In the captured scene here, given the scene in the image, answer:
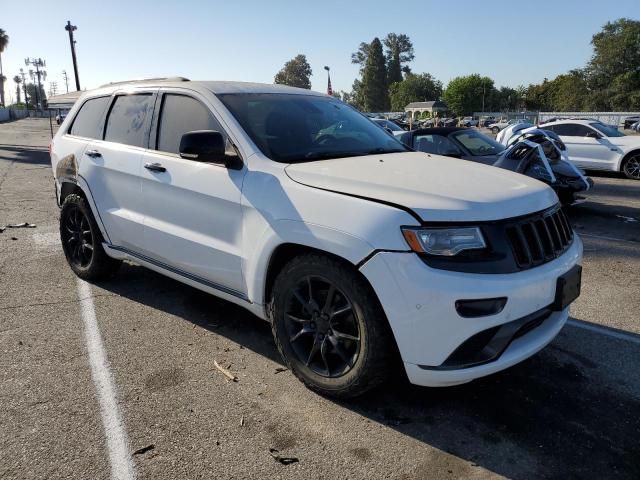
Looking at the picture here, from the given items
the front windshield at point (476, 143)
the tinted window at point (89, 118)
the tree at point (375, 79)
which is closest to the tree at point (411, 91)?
the tree at point (375, 79)

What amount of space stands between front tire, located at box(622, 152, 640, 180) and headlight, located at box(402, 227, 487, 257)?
1279 centimetres

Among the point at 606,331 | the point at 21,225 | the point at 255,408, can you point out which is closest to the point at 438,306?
the point at 255,408

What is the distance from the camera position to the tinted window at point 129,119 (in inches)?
164

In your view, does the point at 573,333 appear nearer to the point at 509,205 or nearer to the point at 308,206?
the point at 509,205

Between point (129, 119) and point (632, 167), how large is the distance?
13023 millimetres

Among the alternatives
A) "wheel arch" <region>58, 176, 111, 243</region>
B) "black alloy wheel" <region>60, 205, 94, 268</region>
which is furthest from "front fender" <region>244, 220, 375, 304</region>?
"black alloy wheel" <region>60, 205, 94, 268</region>

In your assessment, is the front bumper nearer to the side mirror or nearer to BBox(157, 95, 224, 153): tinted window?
the side mirror

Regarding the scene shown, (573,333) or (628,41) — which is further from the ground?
(628,41)

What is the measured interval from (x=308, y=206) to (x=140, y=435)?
151cm

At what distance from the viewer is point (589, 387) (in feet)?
10.6

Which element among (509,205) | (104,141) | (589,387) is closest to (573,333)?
(589,387)

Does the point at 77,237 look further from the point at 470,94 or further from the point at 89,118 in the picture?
the point at 470,94

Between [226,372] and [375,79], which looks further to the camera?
[375,79]

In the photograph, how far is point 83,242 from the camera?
16.3 ft
